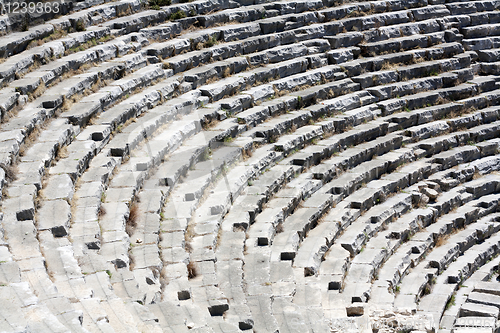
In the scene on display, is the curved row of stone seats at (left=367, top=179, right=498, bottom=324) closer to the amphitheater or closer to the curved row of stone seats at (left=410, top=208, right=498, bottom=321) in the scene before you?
the amphitheater

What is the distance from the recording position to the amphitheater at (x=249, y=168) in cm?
719

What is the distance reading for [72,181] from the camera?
8539 millimetres

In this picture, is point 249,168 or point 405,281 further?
point 249,168

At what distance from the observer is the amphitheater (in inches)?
283

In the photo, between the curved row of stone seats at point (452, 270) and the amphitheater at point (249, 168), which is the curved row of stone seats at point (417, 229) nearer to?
the amphitheater at point (249, 168)

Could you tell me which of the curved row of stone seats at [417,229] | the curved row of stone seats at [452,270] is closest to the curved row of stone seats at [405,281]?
the curved row of stone seats at [417,229]

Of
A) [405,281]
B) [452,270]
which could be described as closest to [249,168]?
[405,281]

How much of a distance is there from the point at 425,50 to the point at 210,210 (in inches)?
370

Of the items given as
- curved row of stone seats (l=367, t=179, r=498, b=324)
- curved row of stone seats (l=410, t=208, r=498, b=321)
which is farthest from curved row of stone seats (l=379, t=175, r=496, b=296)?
curved row of stone seats (l=410, t=208, r=498, b=321)

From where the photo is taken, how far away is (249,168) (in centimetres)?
1103

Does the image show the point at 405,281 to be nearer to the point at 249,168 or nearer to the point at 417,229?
the point at 417,229

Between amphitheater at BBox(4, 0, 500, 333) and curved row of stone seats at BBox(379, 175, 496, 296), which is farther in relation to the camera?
curved row of stone seats at BBox(379, 175, 496, 296)

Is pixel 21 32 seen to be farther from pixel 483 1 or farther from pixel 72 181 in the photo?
pixel 483 1

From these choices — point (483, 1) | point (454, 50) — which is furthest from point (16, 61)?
A: point (483, 1)
